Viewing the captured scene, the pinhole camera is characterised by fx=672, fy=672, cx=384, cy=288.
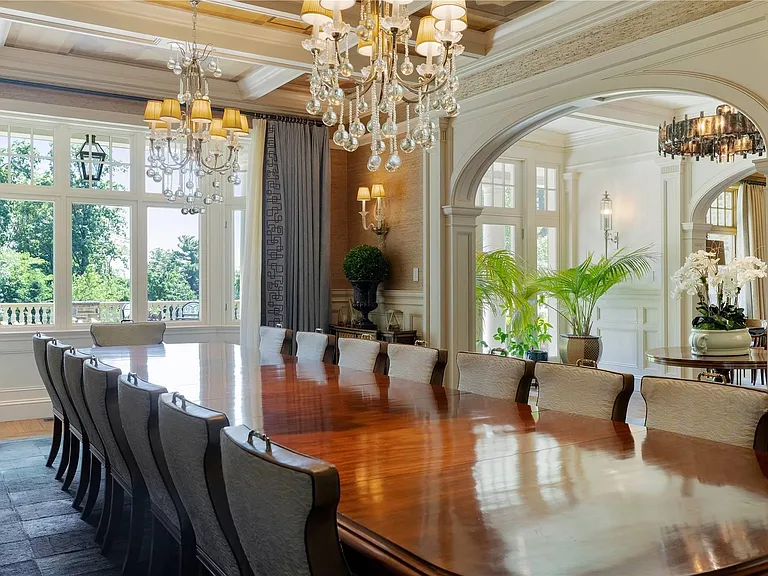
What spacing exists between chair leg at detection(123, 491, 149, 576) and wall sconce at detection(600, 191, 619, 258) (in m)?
6.49

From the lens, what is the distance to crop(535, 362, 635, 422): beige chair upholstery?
2400 mm

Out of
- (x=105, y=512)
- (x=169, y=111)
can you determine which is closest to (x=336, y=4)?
(x=169, y=111)

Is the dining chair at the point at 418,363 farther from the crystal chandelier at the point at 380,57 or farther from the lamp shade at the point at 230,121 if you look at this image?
the lamp shade at the point at 230,121

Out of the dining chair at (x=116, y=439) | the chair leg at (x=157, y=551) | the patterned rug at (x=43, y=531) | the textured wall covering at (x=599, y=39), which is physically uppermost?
the textured wall covering at (x=599, y=39)

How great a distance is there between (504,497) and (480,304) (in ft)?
17.7

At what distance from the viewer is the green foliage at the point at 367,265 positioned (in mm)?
6027

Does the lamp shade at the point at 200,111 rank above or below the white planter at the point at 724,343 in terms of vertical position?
above

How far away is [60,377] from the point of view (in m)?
3.44

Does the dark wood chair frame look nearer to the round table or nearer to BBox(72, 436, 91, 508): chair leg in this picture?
BBox(72, 436, 91, 508): chair leg

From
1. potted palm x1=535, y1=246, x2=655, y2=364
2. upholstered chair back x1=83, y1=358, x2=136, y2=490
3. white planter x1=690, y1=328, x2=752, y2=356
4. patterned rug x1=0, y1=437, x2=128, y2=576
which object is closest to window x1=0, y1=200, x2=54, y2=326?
patterned rug x1=0, y1=437, x2=128, y2=576

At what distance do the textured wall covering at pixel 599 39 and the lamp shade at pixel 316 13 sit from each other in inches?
82.9

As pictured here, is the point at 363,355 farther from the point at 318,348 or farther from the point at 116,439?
the point at 116,439

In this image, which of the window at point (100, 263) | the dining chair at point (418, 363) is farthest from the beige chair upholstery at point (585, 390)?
the window at point (100, 263)

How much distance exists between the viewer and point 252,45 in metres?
4.84
